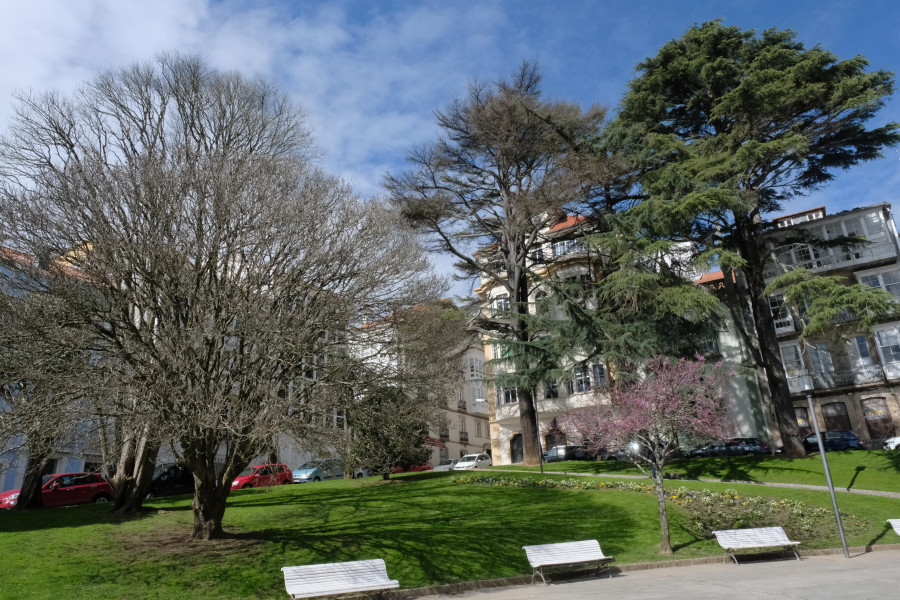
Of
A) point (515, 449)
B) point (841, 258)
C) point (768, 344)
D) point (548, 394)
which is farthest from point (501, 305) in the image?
point (841, 258)

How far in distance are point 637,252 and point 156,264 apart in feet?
56.3

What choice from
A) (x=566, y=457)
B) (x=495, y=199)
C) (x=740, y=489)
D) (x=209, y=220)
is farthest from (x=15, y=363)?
(x=566, y=457)

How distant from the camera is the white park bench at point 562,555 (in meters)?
10.6

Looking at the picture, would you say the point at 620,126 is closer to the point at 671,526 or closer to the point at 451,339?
the point at 451,339

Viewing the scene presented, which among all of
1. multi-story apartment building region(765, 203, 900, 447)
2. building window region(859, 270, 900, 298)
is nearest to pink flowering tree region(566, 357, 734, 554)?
multi-story apartment building region(765, 203, 900, 447)

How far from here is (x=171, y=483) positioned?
21.9 metres

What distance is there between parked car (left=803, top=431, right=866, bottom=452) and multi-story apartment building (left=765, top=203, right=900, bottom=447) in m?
2.50

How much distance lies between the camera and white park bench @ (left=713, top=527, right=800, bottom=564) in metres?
11.9

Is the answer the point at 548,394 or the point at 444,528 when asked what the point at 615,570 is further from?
the point at 548,394

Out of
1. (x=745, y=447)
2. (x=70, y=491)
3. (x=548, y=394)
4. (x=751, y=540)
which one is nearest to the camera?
(x=751, y=540)

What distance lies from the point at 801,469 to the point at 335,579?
61.2 ft

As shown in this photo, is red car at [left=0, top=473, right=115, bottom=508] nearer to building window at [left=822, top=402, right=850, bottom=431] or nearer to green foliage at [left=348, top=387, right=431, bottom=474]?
green foliage at [left=348, top=387, right=431, bottom=474]

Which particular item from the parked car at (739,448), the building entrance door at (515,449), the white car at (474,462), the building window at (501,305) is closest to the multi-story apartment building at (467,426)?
the building entrance door at (515,449)

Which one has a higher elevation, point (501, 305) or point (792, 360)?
point (501, 305)
